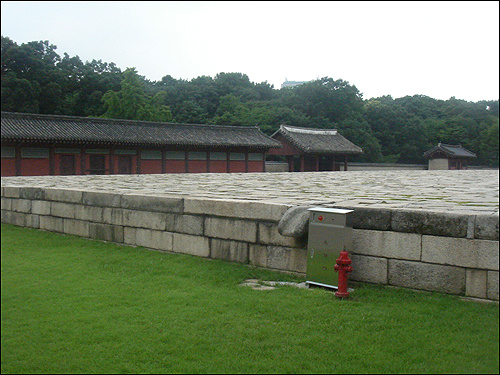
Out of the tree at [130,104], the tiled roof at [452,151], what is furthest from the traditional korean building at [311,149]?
the tree at [130,104]

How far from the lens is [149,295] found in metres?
4.12

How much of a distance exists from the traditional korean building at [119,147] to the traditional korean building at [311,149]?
11.1 feet

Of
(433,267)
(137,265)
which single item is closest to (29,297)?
(137,265)

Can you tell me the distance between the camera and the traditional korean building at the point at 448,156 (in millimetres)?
41531

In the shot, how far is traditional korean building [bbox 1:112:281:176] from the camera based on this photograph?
23.4 meters

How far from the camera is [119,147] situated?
87.6 ft

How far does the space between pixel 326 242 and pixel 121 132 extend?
24205mm

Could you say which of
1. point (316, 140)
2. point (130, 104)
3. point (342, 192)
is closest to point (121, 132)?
point (130, 104)

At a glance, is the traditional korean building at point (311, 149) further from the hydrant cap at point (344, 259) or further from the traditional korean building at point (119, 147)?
the hydrant cap at point (344, 259)

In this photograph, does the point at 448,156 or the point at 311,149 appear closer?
the point at 311,149

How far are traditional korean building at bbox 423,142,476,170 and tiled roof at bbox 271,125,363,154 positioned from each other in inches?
349

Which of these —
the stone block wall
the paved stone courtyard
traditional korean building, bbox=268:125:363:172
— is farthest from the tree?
the stone block wall

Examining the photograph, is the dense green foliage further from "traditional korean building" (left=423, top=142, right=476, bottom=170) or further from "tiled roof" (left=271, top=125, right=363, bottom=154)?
"tiled roof" (left=271, top=125, right=363, bottom=154)

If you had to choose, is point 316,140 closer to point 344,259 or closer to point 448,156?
point 448,156
